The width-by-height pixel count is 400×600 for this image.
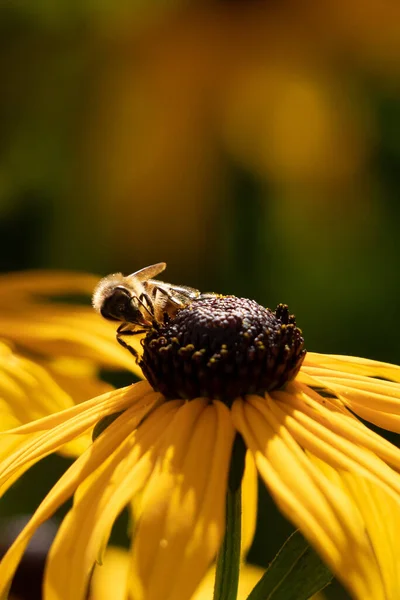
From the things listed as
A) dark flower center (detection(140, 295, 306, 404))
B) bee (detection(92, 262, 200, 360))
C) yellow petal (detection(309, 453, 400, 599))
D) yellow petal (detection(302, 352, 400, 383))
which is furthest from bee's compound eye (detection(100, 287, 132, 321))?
yellow petal (detection(309, 453, 400, 599))

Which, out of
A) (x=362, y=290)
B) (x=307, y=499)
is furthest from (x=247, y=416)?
(x=362, y=290)

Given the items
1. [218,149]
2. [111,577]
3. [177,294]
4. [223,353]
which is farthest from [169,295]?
[218,149]

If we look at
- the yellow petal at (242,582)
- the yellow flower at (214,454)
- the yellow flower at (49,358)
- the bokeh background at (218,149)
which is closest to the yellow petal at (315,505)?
the yellow flower at (214,454)

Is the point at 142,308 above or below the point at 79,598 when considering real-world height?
above

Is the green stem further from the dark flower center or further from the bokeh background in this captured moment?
the bokeh background

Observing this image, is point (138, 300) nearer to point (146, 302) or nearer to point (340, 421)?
point (146, 302)

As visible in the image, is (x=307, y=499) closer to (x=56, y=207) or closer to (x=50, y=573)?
(x=50, y=573)
